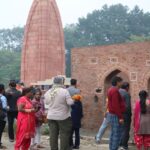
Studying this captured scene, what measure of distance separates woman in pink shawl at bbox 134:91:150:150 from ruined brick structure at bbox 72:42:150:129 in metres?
8.77

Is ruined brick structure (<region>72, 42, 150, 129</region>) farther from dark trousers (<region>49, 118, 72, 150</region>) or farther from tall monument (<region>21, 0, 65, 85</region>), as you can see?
tall monument (<region>21, 0, 65, 85</region>)

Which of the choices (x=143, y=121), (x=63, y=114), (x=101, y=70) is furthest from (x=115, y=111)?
(x=101, y=70)

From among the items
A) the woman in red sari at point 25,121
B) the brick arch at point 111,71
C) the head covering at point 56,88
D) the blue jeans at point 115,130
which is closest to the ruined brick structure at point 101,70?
the brick arch at point 111,71

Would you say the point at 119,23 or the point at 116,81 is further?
the point at 119,23

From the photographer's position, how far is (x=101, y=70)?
55.1ft

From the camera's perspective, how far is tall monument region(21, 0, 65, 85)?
90.5 ft

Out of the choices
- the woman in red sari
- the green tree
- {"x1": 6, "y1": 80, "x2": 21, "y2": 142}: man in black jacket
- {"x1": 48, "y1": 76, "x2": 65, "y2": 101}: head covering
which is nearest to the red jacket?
{"x1": 48, "y1": 76, "x2": 65, "y2": 101}: head covering

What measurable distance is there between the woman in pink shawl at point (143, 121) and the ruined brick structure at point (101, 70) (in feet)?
28.8

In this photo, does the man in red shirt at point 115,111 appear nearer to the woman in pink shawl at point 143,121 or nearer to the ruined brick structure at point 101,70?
the woman in pink shawl at point 143,121

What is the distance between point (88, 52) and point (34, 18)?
11.9 m

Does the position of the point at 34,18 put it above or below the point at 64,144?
above

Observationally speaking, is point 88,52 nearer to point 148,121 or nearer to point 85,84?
point 85,84

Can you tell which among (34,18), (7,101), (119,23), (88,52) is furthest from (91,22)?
(7,101)

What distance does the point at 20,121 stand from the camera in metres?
7.30
